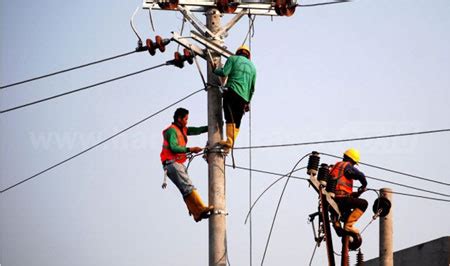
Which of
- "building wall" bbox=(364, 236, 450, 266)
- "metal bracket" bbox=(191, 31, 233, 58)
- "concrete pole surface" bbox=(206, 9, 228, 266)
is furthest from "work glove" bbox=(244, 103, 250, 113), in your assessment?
"building wall" bbox=(364, 236, 450, 266)

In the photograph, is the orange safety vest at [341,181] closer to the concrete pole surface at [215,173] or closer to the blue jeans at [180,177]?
the blue jeans at [180,177]

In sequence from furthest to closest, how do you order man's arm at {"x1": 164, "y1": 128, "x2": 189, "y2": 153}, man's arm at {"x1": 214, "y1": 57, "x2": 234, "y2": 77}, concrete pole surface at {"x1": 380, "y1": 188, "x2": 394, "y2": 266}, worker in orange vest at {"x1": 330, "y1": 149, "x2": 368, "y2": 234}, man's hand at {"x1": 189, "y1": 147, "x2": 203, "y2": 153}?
concrete pole surface at {"x1": 380, "y1": 188, "x2": 394, "y2": 266} → worker in orange vest at {"x1": 330, "y1": 149, "x2": 368, "y2": 234} → man's arm at {"x1": 164, "y1": 128, "x2": 189, "y2": 153} → man's hand at {"x1": 189, "y1": 147, "x2": 203, "y2": 153} → man's arm at {"x1": 214, "y1": 57, "x2": 234, "y2": 77}

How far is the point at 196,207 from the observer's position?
598 inches

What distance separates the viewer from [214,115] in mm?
15156

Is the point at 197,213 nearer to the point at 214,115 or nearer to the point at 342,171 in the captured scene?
the point at 214,115

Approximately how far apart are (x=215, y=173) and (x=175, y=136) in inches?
49.1

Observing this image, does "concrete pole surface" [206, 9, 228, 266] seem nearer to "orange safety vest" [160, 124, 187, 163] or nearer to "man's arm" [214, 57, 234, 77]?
"man's arm" [214, 57, 234, 77]

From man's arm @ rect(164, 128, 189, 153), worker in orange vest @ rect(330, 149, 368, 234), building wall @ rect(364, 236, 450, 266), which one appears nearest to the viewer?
man's arm @ rect(164, 128, 189, 153)

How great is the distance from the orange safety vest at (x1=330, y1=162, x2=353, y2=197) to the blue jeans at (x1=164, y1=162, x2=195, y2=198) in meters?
3.17

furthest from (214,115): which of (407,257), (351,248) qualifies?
(407,257)

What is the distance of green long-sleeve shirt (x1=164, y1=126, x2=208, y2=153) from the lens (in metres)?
15.6

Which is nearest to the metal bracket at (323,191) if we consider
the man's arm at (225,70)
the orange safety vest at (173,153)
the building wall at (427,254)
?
the orange safety vest at (173,153)

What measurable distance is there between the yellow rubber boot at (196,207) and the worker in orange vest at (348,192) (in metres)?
3.15

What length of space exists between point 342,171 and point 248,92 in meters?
2.94
